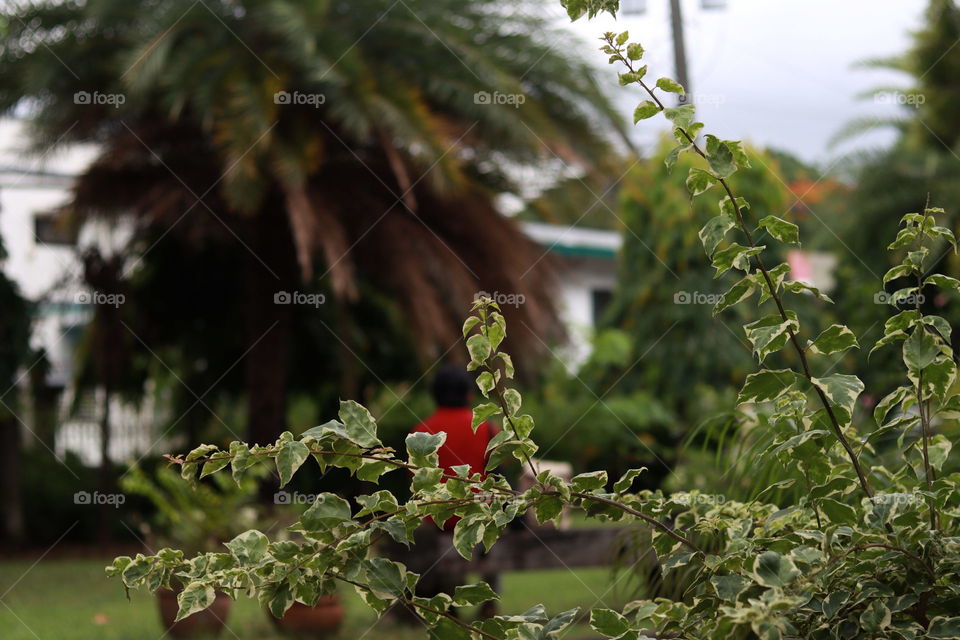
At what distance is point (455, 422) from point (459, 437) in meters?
0.08

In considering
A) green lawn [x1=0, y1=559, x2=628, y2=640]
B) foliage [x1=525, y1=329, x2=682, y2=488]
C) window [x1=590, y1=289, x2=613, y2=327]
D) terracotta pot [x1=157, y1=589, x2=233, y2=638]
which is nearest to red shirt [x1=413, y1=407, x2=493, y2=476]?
green lawn [x1=0, y1=559, x2=628, y2=640]

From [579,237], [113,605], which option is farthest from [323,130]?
[579,237]

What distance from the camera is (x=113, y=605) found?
23.6 ft

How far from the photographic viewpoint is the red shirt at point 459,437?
16.7ft

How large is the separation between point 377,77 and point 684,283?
459 centimetres

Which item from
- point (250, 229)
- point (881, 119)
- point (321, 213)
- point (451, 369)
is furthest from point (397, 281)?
point (881, 119)

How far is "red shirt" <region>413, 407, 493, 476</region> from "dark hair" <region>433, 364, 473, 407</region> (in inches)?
1.5

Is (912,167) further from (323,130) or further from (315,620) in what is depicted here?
(315,620)

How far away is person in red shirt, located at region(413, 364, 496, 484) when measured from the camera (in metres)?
5.13

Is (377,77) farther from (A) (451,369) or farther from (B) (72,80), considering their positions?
(A) (451,369)

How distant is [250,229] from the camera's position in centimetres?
934

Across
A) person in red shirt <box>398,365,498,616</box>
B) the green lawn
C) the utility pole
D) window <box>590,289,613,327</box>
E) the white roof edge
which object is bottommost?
the green lawn

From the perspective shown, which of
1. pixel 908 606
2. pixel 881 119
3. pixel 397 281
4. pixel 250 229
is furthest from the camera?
pixel 881 119

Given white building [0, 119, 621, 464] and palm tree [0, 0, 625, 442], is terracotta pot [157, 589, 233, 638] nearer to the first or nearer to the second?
palm tree [0, 0, 625, 442]
